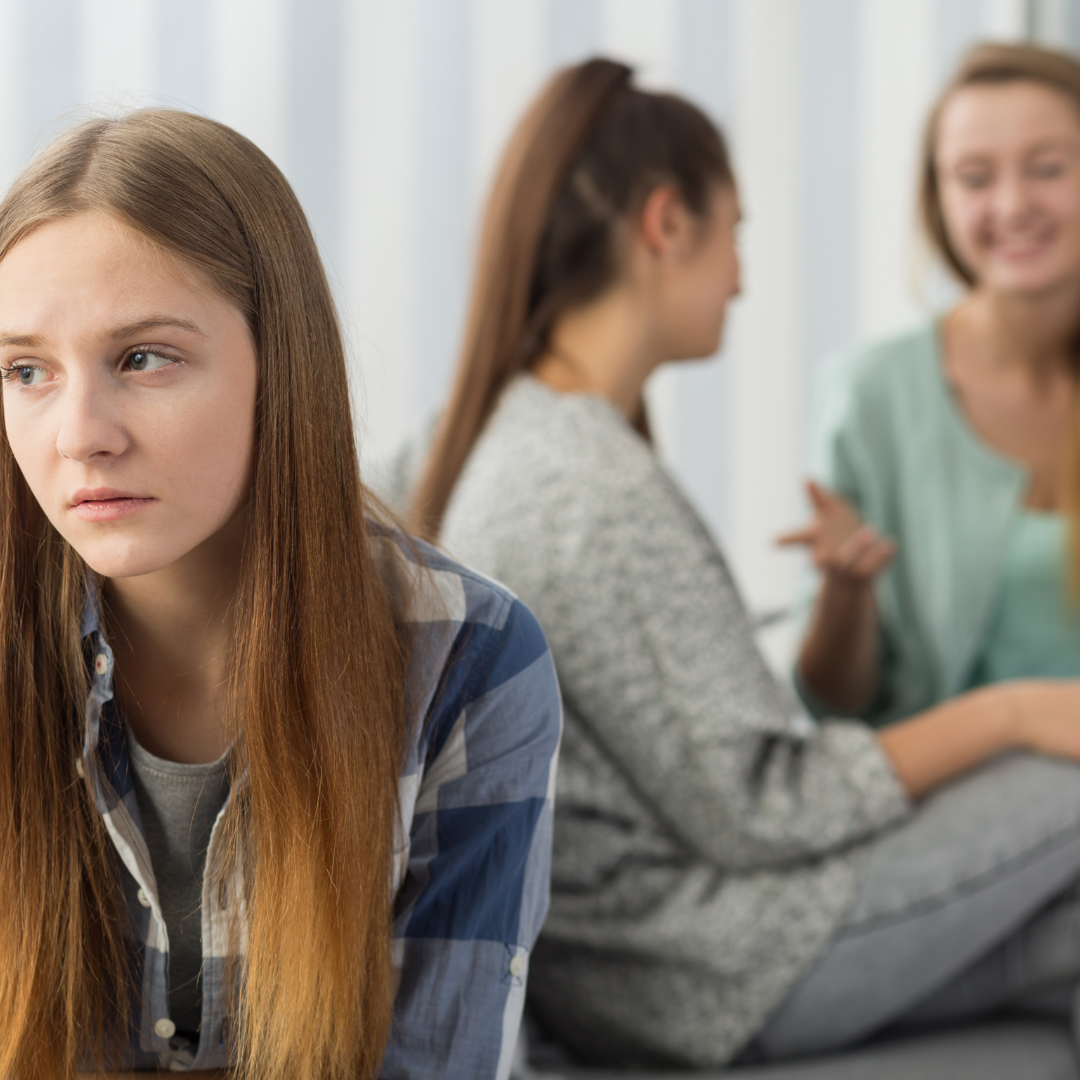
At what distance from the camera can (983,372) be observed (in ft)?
4.86

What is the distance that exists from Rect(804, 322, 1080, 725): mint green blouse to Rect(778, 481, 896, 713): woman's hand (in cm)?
4

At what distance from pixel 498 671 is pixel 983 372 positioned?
1.04m

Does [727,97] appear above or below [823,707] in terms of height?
above

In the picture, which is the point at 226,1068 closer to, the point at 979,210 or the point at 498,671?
the point at 498,671

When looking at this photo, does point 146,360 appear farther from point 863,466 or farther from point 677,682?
point 863,466

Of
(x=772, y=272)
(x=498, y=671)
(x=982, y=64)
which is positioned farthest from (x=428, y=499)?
(x=772, y=272)

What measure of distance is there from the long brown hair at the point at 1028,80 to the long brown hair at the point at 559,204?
1.74 feet

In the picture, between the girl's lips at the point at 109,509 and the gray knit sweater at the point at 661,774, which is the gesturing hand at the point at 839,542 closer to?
the gray knit sweater at the point at 661,774

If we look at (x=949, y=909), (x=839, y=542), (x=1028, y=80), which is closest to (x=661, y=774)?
(x=949, y=909)

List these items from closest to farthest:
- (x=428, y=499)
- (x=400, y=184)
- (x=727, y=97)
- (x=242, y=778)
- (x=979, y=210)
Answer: (x=242, y=778) → (x=428, y=499) → (x=979, y=210) → (x=400, y=184) → (x=727, y=97)

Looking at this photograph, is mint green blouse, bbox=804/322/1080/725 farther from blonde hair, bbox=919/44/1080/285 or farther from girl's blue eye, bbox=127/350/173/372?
girl's blue eye, bbox=127/350/173/372

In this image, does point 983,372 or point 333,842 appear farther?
point 983,372

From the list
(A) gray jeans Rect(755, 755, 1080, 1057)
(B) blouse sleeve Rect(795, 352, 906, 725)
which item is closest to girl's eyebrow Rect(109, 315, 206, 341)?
(A) gray jeans Rect(755, 755, 1080, 1057)

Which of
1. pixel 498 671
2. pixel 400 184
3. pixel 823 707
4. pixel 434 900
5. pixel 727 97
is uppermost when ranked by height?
pixel 727 97
